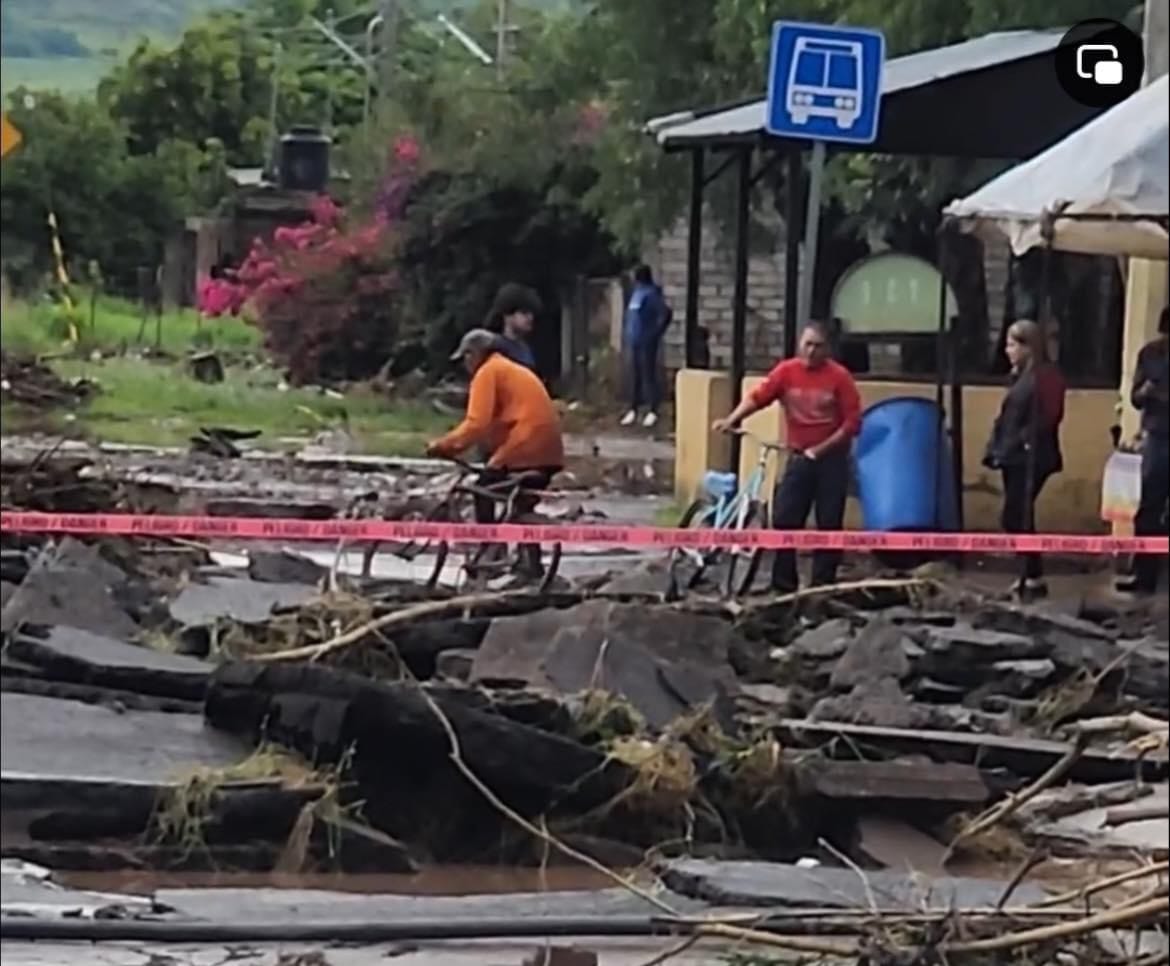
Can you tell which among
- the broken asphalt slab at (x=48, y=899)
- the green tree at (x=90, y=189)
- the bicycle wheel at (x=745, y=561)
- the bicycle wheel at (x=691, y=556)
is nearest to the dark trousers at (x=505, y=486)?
the bicycle wheel at (x=691, y=556)

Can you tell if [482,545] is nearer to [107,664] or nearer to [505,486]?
[505,486]

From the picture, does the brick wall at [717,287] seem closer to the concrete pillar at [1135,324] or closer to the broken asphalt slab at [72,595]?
the concrete pillar at [1135,324]

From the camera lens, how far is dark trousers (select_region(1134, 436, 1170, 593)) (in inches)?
234

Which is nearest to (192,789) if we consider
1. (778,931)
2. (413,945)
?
(413,945)

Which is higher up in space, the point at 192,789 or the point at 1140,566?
the point at 1140,566

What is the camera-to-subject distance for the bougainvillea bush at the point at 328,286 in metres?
5.80

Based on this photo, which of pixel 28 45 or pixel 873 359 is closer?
pixel 28 45

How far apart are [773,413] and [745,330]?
171 mm

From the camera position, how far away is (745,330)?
6.05 meters

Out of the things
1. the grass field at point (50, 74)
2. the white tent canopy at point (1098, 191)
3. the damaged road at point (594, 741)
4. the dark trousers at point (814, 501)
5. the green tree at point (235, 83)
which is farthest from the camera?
the dark trousers at point (814, 501)

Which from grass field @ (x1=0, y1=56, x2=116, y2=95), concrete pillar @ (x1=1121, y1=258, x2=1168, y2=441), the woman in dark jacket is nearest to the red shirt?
the woman in dark jacket

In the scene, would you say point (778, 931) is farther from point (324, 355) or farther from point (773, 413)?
point (324, 355)

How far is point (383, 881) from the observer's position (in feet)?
20.1

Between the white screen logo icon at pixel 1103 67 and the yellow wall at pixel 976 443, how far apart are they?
590 mm
